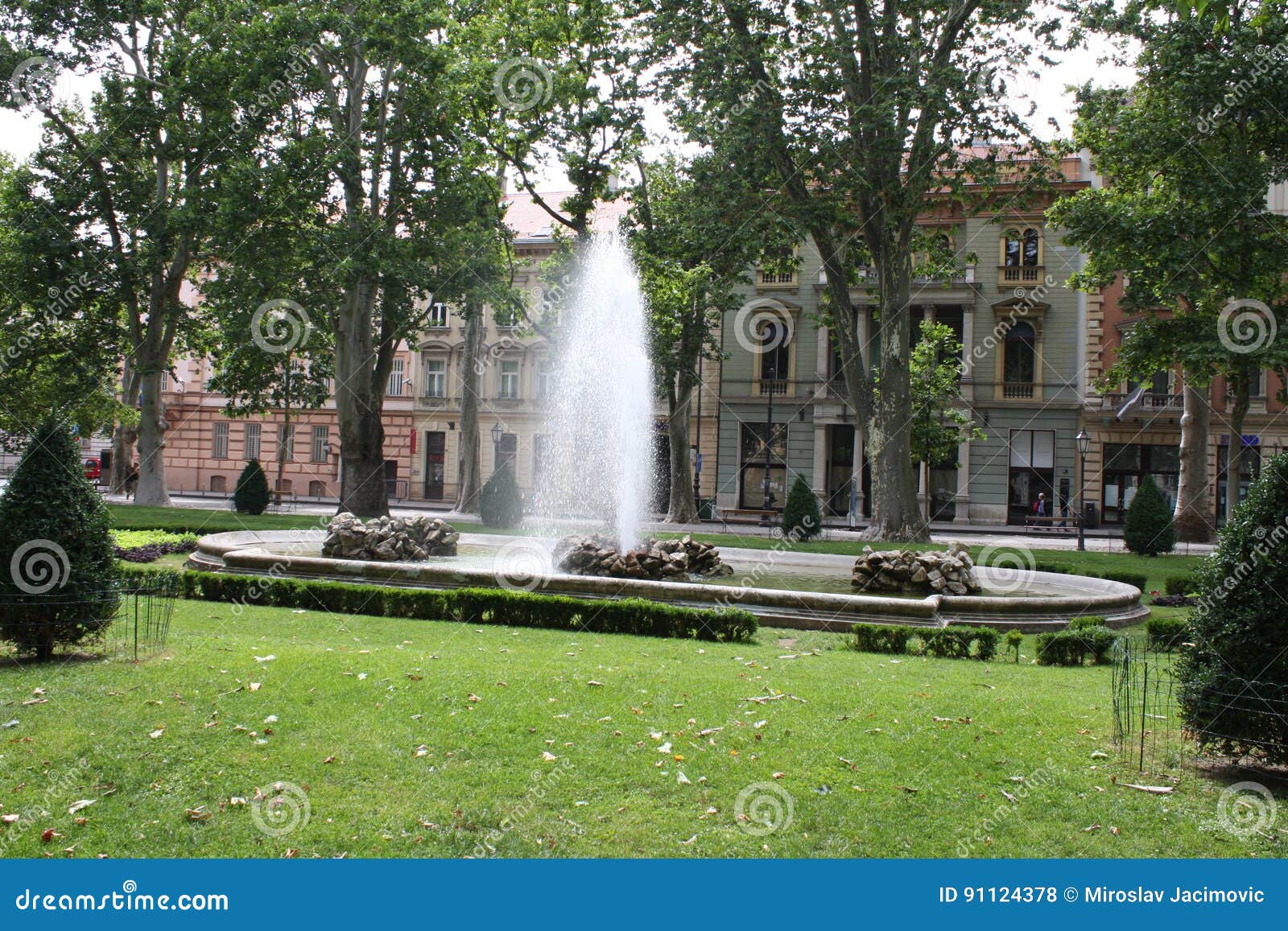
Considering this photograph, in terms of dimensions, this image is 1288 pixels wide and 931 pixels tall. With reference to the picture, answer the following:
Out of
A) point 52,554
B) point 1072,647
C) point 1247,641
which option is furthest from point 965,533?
point 52,554

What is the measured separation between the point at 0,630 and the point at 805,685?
6.68m

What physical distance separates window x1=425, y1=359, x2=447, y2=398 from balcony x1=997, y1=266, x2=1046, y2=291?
26.9m

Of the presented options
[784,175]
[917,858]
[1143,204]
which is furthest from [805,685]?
[1143,204]

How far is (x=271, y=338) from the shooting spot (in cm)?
3058

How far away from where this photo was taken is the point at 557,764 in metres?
5.98

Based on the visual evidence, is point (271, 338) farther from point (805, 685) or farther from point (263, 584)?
point (805, 685)

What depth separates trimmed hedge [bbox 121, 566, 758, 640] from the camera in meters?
11.7

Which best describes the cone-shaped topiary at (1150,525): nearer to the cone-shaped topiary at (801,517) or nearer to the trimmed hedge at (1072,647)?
the cone-shaped topiary at (801,517)

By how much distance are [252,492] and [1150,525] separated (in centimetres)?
2497

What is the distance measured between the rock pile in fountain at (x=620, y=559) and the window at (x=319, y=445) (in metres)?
39.9

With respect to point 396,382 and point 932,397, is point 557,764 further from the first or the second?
point 396,382

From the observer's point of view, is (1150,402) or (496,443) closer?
(1150,402)

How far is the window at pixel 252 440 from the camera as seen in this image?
5341 centimetres

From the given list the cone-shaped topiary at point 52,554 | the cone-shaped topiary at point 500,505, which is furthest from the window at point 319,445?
the cone-shaped topiary at point 52,554
